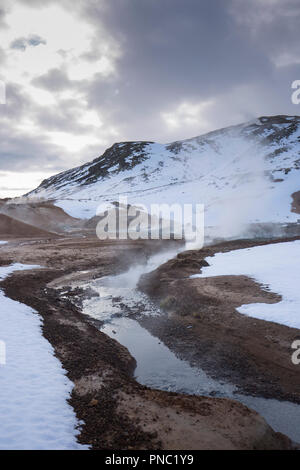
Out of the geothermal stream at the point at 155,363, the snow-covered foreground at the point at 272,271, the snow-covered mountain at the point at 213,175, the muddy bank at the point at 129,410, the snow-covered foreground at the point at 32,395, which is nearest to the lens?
the snow-covered foreground at the point at 32,395

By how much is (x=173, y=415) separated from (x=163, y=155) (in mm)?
171633

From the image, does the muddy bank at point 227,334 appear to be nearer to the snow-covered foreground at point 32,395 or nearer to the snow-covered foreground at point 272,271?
the snow-covered foreground at point 272,271

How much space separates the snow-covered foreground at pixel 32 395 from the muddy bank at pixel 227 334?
4561 mm

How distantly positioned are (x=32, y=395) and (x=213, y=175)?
11622 centimetres

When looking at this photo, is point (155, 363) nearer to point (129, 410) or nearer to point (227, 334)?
point (129, 410)

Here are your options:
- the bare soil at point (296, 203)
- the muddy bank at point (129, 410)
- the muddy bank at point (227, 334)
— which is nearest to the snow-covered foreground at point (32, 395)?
the muddy bank at point (129, 410)

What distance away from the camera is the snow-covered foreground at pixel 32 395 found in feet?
20.4

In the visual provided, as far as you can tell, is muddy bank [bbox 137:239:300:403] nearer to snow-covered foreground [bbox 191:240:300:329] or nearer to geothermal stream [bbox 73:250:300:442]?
geothermal stream [bbox 73:250:300:442]

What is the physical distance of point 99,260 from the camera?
2984 cm

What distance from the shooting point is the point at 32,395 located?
769cm

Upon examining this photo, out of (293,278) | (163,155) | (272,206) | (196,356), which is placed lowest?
(196,356)

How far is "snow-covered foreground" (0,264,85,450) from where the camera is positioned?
20.4 feet
